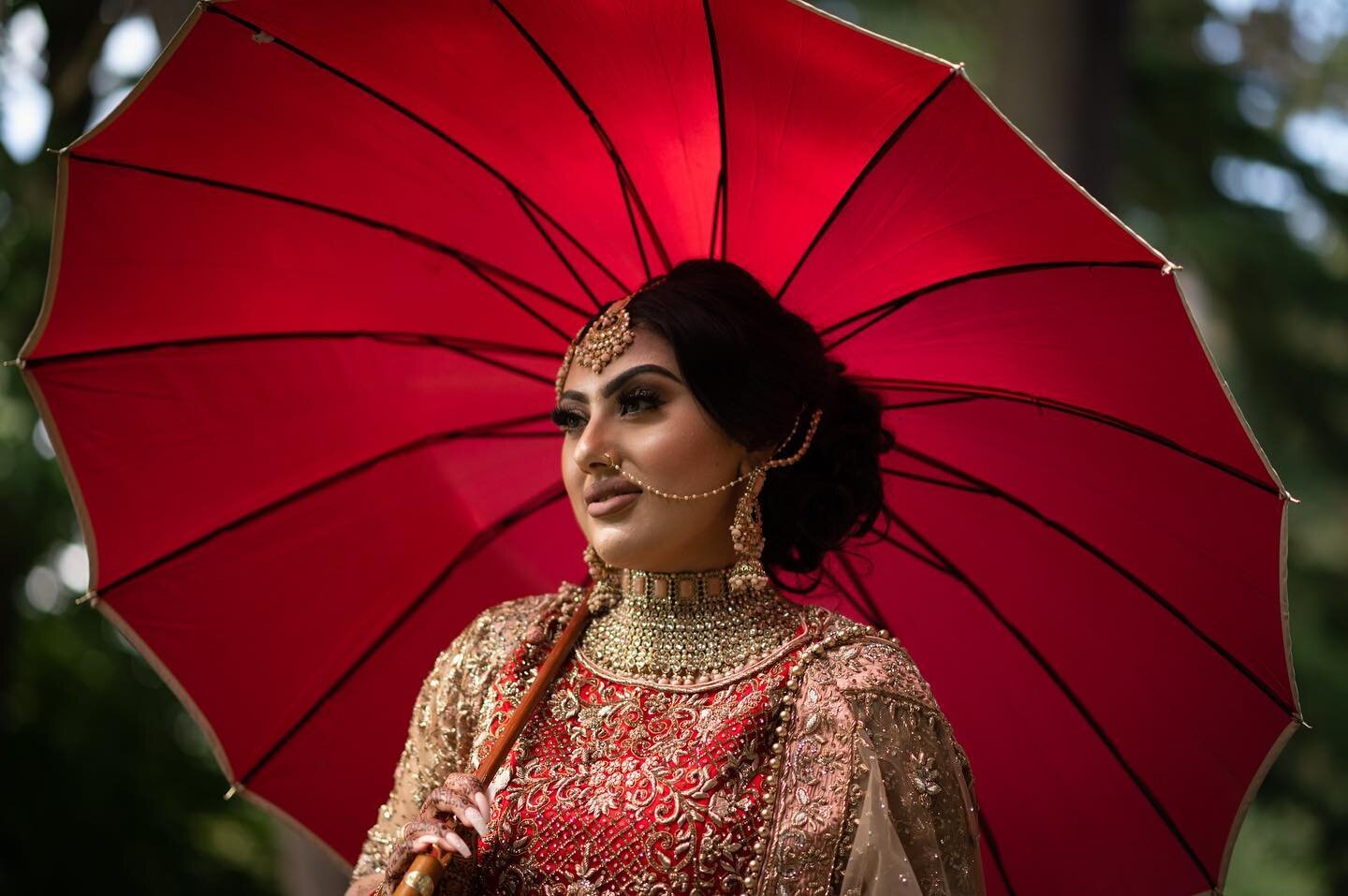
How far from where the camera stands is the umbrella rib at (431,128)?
2.61 meters

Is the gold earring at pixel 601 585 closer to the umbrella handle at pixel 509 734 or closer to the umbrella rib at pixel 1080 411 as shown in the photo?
the umbrella handle at pixel 509 734

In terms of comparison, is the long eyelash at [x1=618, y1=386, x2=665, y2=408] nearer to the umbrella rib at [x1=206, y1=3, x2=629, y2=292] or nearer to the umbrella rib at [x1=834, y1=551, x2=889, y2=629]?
the umbrella rib at [x1=206, y1=3, x2=629, y2=292]

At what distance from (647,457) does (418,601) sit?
0.79m

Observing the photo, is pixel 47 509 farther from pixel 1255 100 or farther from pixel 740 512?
pixel 1255 100

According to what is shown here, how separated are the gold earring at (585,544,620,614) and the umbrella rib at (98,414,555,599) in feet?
1.37

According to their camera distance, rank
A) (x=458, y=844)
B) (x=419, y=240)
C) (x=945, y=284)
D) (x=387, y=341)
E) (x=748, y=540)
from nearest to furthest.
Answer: (x=458, y=844)
(x=945, y=284)
(x=748, y=540)
(x=419, y=240)
(x=387, y=341)

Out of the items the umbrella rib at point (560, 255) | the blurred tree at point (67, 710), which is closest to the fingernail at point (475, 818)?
the umbrella rib at point (560, 255)

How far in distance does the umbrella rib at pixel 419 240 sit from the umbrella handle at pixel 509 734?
0.59m

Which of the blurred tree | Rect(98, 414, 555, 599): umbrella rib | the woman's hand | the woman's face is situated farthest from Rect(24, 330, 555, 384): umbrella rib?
the blurred tree

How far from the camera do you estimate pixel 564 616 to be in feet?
9.68

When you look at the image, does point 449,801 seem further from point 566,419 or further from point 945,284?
point 945,284

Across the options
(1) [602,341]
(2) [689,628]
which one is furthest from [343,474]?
(2) [689,628]

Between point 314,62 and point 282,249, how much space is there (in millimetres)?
447

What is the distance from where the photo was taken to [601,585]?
2910mm
